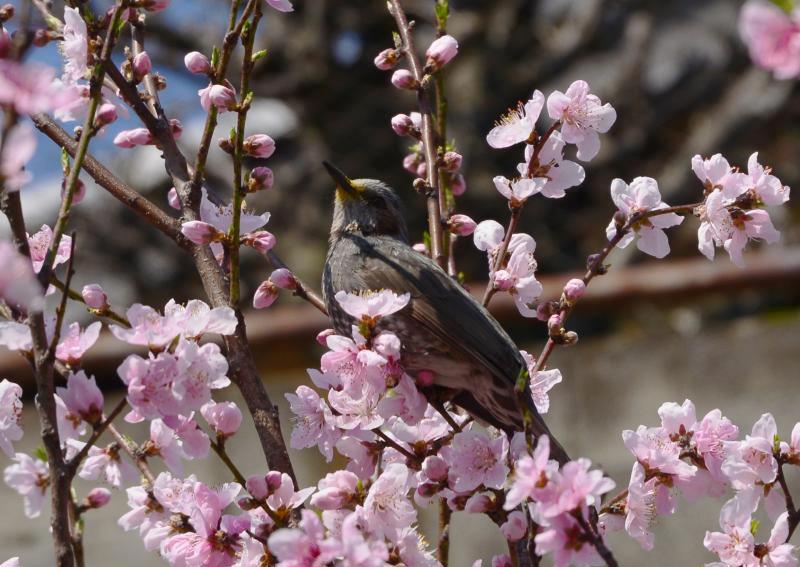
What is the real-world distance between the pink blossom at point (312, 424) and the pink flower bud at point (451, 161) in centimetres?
53

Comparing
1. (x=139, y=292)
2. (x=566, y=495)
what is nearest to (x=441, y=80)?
(x=566, y=495)

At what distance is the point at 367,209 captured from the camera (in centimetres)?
306

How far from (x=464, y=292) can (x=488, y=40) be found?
6.90 meters

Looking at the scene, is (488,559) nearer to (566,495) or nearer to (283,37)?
(566,495)

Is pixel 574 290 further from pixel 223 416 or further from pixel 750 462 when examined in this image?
pixel 223 416

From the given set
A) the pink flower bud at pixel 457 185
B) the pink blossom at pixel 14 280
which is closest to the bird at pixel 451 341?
the pink flower bud at pixel 457 185

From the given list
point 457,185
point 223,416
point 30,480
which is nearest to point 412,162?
point 457,185

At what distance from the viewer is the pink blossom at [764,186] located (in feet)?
Result: 6.04

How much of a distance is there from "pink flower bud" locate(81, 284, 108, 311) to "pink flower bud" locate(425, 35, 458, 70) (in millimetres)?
750

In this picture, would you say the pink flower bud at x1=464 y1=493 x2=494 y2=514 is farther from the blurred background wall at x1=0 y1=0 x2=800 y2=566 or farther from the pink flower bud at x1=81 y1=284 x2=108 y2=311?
the blurred background wall at x1=0 y1=0 x2=800 y2=566

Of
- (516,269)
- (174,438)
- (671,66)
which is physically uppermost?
(671,66)

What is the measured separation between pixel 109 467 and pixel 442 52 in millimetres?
949

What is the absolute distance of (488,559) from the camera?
13.9 ft

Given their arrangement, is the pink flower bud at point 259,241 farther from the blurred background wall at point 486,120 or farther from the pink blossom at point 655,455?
the blurred background wall at point 486,120
